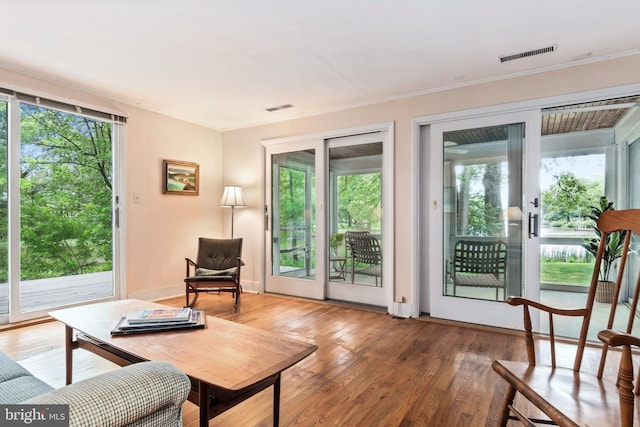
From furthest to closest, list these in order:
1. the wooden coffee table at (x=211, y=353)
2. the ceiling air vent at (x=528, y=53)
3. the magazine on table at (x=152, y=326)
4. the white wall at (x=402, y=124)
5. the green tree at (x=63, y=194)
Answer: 1. the green tree at (x=63, y=194)
2. the white wall at (x=402, y=124)
3. the ceiling air vent at (x=528, y=53)
4. the magazine on table at (x=152, y=326)
5. the wooden coffee table at (x=211, y=353)

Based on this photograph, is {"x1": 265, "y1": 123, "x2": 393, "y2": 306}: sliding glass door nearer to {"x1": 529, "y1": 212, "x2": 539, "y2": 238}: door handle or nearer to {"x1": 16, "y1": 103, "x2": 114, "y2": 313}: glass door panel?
{"x1": 529, "y1": 212, "x2": 539, "y2": 238}: door handle

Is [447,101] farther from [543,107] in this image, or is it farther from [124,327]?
[124,327]

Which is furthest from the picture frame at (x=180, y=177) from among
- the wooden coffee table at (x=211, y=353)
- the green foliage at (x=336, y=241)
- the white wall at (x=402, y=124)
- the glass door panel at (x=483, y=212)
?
the glass door panel at (x=483, y=212)

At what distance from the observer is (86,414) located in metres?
0.76

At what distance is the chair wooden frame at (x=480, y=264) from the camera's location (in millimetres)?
3312

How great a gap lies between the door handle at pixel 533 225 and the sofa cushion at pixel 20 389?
3535 mm

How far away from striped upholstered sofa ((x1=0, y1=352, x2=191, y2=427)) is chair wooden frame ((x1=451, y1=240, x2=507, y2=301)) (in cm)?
309

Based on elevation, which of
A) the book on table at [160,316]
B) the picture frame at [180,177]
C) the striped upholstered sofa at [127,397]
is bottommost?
the book on table at [160,316]

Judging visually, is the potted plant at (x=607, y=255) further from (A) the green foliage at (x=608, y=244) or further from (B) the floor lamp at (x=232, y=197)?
(B) the floor lamp at (x=232, y=197)

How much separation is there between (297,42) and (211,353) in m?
2.26

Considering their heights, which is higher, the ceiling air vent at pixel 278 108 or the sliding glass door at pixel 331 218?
the ceiling air vent at pixel 278 108

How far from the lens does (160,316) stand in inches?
75.3

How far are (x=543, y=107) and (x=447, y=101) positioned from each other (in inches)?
33.4

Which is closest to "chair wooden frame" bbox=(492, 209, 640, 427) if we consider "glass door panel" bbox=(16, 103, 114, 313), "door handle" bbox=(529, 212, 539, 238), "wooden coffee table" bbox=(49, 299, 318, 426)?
"wooden coffee table" bbox=(49, 299, 318, 426)
